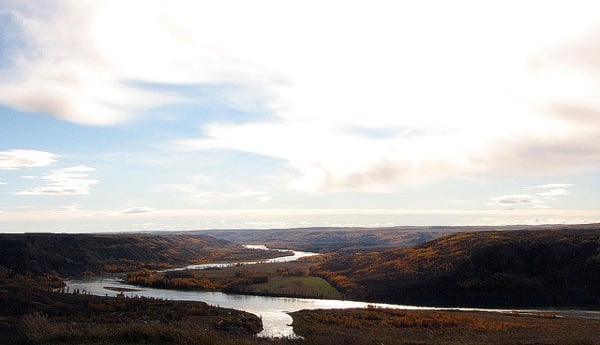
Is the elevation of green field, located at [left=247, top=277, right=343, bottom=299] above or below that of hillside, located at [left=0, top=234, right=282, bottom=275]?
below

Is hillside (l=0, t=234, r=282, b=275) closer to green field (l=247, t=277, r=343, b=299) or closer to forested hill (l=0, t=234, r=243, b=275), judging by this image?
forested hill (l=0, t=234, r=243, b=275)

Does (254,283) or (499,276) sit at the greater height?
(499,276)

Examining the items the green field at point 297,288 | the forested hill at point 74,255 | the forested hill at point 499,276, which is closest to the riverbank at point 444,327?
the forested hill at point 499,276

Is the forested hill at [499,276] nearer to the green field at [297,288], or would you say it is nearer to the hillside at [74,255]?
the green field at [297,288]

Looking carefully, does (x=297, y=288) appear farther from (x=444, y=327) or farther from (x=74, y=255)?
(x=74, y=255)

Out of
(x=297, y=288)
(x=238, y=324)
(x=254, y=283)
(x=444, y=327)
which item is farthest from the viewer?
(x=254, y=283)

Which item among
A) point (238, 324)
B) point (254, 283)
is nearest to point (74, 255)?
point (254, 283)

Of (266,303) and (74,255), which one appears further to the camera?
(74,255)

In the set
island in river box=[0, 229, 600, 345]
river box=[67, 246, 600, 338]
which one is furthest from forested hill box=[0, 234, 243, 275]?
island in river box=[0, 229, 600, 345]
